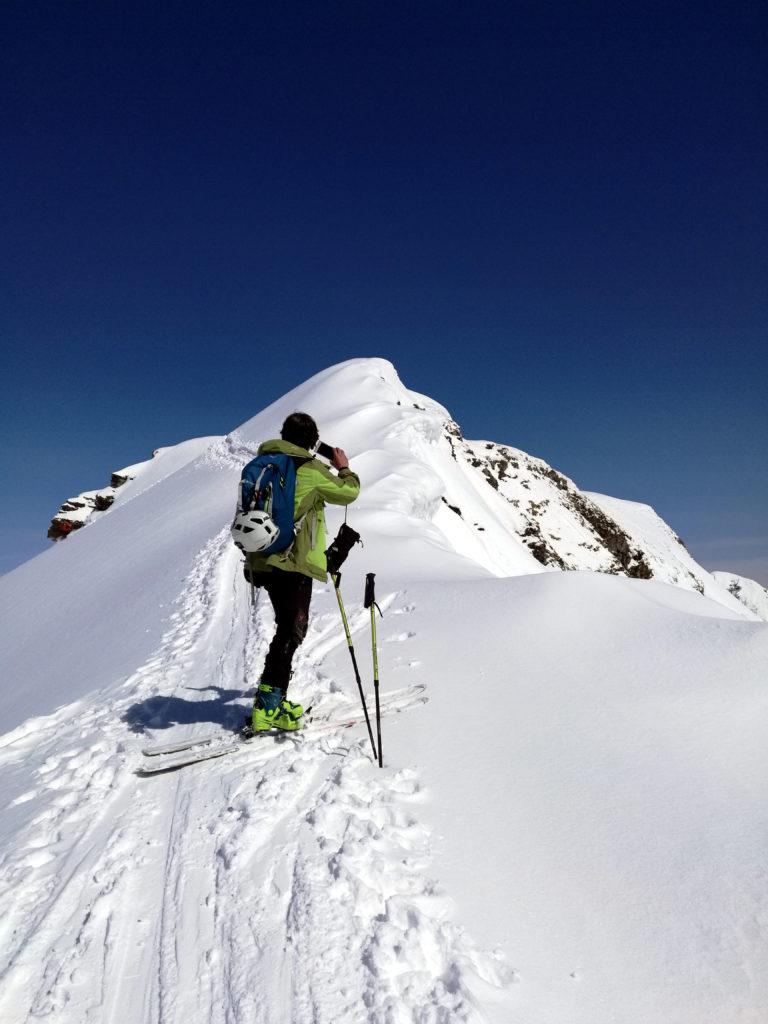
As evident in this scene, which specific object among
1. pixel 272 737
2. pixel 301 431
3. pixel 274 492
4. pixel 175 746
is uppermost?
pixel 301 431

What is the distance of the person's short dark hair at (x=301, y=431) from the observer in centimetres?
470

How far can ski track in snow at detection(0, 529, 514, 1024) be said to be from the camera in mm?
2402

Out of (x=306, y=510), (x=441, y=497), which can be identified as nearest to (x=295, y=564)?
(x=306, y=510)

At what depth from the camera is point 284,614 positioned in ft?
15.3

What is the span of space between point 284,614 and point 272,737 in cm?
96

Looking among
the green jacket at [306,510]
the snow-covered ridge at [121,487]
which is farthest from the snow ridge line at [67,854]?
the snow-covered ridge at [121,487]

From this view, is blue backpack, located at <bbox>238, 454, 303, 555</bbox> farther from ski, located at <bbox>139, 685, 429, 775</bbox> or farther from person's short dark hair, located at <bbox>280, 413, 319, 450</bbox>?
ski, located at <bbox>139, 685, 429, 775</bbox>

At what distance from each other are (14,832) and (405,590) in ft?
17.4

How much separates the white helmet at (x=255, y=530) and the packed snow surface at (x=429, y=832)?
5.15 ft

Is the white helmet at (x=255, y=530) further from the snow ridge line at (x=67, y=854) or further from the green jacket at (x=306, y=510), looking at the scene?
the snow ridge line at (x=67, y=854)

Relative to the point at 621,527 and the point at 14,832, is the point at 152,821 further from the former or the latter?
the point at 621,527

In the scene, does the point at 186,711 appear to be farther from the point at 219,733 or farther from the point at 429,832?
the point at 429,832

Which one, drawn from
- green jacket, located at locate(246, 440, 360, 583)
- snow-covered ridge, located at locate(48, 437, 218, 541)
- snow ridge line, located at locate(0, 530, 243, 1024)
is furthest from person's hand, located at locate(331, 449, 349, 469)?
snow-covered ridge, located at locate(48, 437, 218, 541)

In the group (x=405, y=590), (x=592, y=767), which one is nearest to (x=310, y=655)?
(x=405, y=590)
